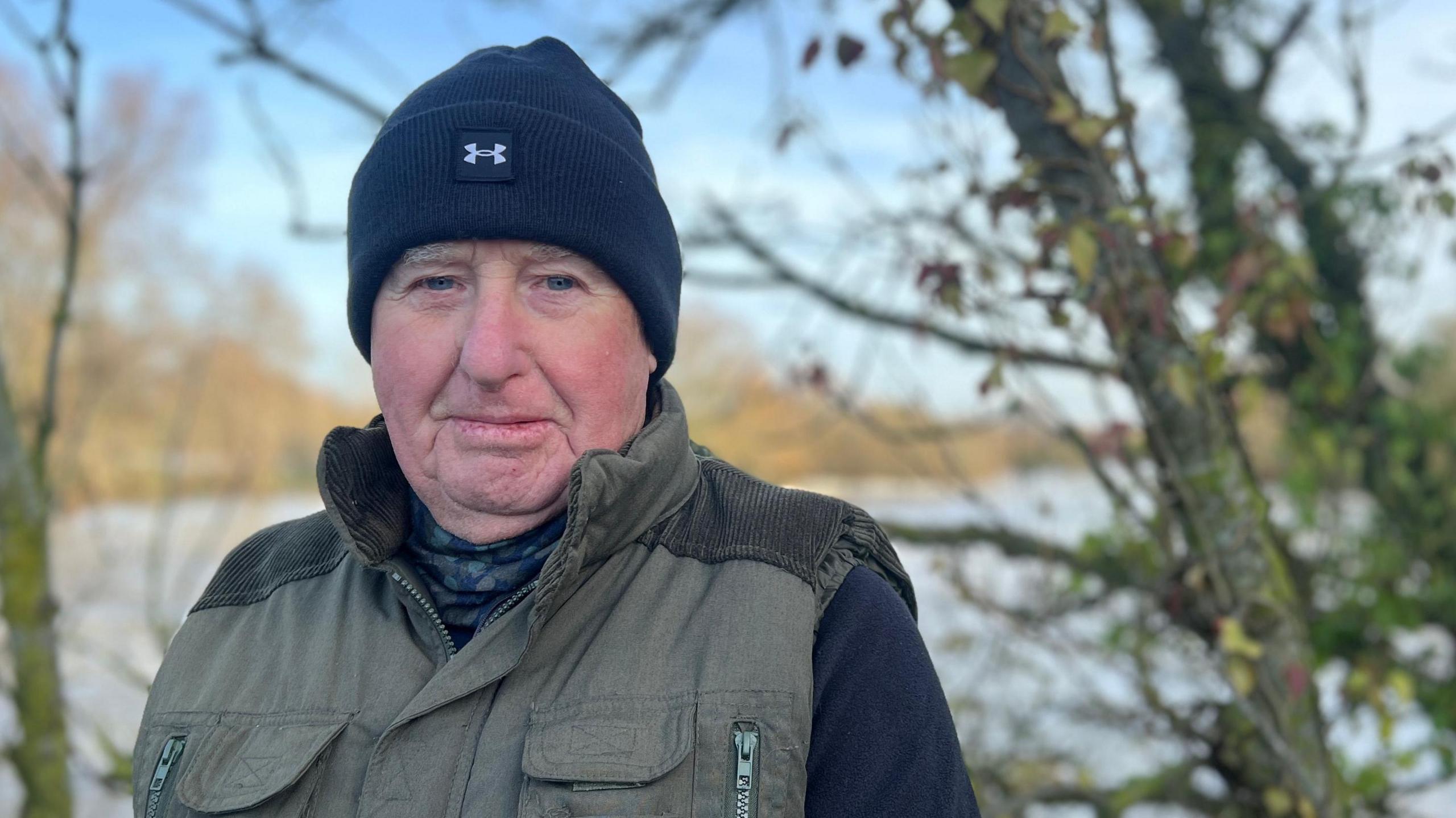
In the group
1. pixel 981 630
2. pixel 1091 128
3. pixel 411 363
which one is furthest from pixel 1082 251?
pixel 981 630

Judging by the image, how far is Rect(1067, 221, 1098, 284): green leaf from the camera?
208cm

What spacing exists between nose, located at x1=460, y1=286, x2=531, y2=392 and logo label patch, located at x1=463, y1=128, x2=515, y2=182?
0.14 meters

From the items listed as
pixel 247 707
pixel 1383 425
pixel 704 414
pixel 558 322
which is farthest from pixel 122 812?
pixel 1383 425

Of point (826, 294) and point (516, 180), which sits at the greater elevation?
point (826, 294)

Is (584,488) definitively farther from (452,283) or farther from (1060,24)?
(1060,24)

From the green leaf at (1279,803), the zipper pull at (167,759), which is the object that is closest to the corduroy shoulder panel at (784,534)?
the zipper pull at (167,759)

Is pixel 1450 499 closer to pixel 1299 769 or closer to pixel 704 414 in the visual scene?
pixel 1299 769

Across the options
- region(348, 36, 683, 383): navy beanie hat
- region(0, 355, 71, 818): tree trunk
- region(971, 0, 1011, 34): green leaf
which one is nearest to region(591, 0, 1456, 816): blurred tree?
region(971, 0, 1011, 34): green leaf

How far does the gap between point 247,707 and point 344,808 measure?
21 centimetres

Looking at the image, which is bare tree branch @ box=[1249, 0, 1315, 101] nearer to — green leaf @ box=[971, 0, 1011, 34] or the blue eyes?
green leaf @ box=[971, 0, 1011, 34]

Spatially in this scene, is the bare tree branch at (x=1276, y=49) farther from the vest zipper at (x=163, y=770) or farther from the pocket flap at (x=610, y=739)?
the vest zipper at (x=163, y=770)

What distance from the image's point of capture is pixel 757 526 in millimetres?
1371

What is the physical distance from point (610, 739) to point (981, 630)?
11.7 ft

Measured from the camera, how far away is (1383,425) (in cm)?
421
